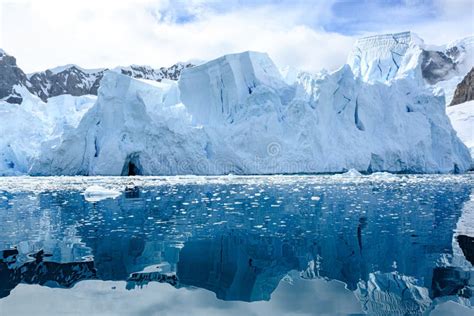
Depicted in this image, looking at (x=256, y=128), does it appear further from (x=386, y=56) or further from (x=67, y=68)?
(x=67, y=68)

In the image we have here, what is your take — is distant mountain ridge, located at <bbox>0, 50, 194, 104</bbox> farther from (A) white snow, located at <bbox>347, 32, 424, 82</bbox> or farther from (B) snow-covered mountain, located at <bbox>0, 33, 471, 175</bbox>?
(A) white snow, located at <bbox>347, 32, 424, 82</bbox>

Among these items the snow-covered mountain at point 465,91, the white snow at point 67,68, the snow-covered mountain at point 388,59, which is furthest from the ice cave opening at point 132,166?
the white snow at point 67,68

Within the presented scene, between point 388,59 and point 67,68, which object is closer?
point 388,59

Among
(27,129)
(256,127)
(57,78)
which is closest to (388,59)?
→ (256,127)

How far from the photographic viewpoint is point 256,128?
74.1 ft

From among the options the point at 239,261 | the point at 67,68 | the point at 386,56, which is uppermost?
the point at 67,68

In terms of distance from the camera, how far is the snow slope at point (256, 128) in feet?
74.1

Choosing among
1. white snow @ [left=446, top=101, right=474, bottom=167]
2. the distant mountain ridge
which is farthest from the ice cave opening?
the distant mountain ridge

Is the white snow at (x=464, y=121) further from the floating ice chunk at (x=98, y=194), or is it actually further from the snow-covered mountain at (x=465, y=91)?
the floating ice chunk at (x=98, y=194)

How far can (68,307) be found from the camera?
3.34 meters

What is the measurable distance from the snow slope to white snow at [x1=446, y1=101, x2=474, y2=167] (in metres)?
10.8

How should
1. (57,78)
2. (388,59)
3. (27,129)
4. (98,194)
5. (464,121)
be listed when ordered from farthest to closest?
(57,78) → (464,121) → (27,129) → (388,59) → (98,194)

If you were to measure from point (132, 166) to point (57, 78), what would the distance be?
1752 inches

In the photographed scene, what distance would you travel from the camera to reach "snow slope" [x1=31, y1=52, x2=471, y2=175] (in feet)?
74.1
